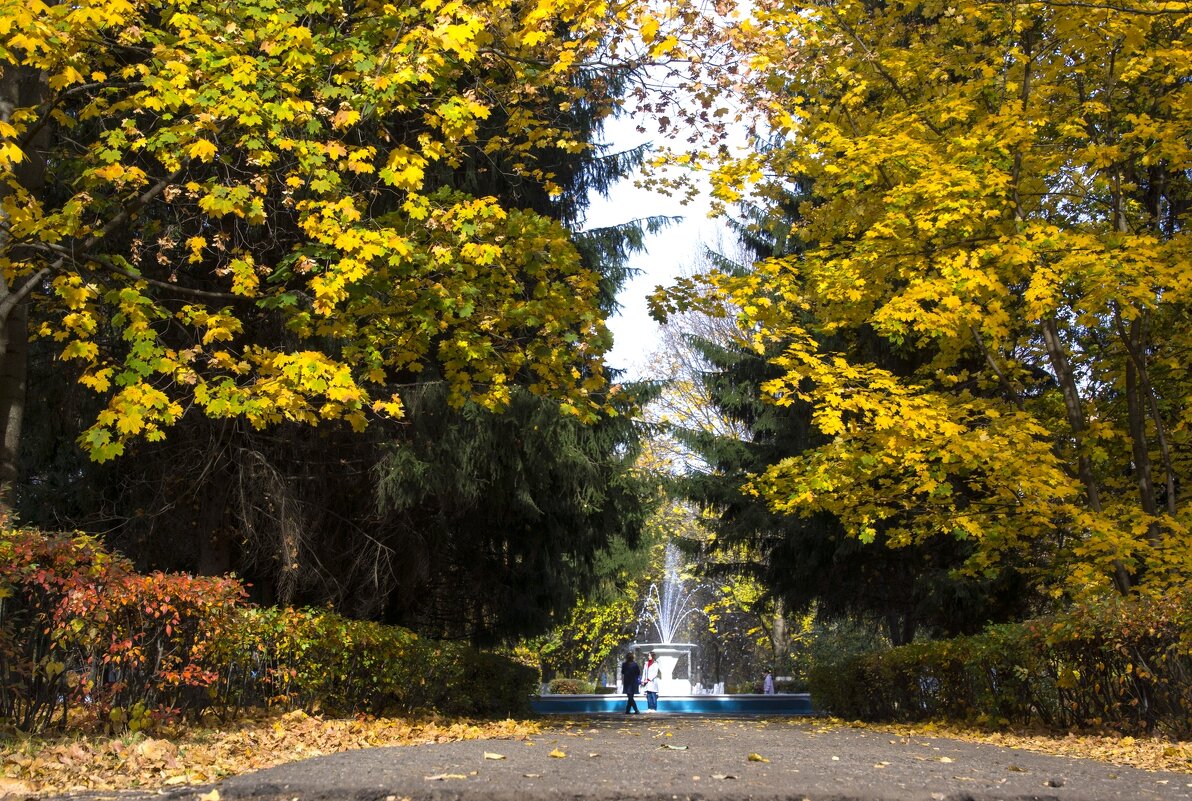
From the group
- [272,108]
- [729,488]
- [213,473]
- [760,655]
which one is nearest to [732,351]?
[729,488]

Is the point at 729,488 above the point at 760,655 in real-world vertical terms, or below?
above

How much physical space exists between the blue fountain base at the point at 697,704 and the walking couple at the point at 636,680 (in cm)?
70

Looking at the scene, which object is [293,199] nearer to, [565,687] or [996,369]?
[996,369]

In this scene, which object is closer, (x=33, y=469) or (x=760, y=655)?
(x=33, y=469)

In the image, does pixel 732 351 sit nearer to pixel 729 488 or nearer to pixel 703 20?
pixel 729 488

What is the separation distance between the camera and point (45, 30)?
686 centimetres

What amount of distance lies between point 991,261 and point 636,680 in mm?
13135

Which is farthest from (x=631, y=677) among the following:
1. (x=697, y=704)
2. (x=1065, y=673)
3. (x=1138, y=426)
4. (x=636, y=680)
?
(x=1138, y=426)

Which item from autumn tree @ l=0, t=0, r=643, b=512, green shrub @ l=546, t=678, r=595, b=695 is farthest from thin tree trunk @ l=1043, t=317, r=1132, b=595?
green shrub @ l=546, t=678, r=595, b=695

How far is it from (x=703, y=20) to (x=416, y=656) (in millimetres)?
7392

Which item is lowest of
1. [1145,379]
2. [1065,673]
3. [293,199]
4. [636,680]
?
[636,680]

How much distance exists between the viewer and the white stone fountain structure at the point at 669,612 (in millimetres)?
29734

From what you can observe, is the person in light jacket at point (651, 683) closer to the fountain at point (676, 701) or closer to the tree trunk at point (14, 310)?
the fountain at point (676, 701)

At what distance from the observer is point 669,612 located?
3766cm
